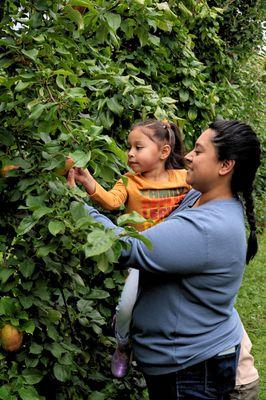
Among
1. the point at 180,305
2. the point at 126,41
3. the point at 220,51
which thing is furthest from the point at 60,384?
the point at 220,51

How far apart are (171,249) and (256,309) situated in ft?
15.1

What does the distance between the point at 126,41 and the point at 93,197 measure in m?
1.60

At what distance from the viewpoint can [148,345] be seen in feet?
6.65

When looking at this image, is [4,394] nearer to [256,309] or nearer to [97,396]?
[97,396]

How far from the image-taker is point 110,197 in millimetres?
2396

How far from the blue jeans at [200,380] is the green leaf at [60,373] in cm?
40

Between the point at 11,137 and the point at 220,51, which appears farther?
the point at 220,51

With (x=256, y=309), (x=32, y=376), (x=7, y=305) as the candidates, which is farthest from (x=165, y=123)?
(x=256, y=309)

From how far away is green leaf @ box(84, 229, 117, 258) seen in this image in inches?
55.8

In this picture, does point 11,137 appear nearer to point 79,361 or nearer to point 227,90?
point 79,361

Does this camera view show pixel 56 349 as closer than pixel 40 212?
No

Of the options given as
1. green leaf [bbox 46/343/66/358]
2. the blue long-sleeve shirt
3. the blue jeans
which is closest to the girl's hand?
the blue long-sleeve shirt

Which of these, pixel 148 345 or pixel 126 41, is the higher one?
pixel 126 41

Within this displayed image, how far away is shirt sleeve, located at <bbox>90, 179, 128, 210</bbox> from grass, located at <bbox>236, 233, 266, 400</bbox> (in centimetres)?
236
